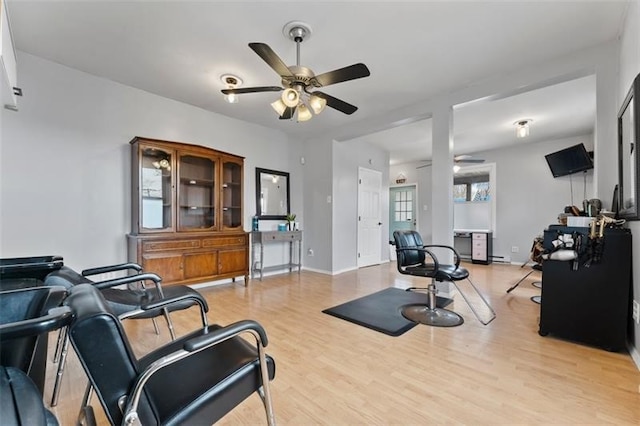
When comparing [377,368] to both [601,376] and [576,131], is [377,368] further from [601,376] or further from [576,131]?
[576,131]

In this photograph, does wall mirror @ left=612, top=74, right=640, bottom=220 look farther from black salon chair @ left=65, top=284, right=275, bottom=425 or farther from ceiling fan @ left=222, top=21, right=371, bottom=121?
black salon chair @ left=65, top=284, right=275, bottom=425

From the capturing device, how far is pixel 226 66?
2.89 meters

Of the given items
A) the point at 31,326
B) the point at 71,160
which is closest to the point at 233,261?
the point at 71,160

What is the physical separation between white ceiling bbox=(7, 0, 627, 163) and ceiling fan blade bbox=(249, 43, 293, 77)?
470 millimetres

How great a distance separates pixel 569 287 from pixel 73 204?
4.82m

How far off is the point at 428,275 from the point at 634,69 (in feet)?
6.92

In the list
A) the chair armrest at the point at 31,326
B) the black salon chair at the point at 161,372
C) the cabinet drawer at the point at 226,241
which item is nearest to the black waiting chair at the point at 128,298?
the black salon chair at the point at 161,372

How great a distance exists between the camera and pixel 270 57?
1.95 metres

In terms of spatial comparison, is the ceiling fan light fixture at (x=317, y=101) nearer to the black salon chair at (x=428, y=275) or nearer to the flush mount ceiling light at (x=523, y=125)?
the black salon chair at (x=428, y=275)

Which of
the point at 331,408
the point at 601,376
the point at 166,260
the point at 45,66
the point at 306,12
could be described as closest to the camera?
the point at 331,408

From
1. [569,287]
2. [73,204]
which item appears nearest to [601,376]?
[569,287]

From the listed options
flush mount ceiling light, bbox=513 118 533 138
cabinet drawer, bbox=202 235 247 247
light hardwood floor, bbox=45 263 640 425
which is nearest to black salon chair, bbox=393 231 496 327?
light hardwood floor, bbox=45 263 640 425

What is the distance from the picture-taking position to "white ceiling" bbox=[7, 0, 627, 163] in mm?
2127

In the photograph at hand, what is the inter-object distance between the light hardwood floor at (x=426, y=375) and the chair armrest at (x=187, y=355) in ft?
2.08
